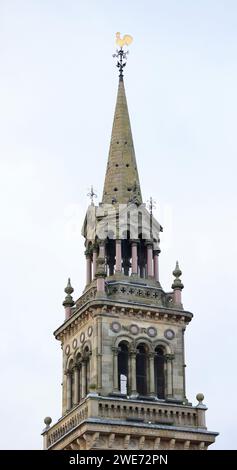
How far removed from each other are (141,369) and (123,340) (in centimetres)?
206

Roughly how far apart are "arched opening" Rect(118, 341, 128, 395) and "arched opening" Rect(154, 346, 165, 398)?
1847mm

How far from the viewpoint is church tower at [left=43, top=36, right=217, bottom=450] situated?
243 feet

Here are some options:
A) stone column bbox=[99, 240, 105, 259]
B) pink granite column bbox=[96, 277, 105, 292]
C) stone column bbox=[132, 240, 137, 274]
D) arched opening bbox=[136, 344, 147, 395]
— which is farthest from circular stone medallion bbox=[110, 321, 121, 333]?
stone column bbox=[99, 240, 105, 259]

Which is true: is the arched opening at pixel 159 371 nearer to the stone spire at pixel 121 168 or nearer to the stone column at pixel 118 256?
the stone column at pixel 118 256

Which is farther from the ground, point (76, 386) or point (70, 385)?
point (70, 385)

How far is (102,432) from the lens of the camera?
238 ft

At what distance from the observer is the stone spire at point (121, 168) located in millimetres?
82688

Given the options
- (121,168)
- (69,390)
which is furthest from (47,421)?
(121,168)

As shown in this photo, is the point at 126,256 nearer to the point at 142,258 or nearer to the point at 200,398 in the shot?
the point at 142,258

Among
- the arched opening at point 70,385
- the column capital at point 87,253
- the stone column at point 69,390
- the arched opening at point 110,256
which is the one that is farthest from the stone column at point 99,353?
the column capital at point 87,253

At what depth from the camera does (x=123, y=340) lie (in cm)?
7731

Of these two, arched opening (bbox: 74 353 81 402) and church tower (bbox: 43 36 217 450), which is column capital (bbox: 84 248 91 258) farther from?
arched opening (bbox: 74 353 81 402)
